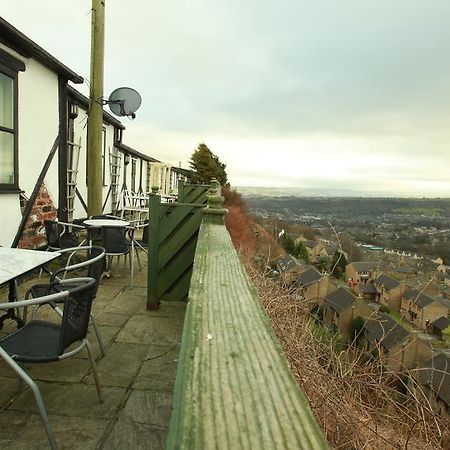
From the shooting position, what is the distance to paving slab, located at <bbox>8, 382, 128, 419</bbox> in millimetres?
2080

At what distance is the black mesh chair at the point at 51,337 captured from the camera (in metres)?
1.85

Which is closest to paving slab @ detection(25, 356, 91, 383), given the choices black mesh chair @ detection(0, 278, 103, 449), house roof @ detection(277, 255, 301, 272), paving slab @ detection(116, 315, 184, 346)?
black mesh chair @ detection(0, 278, 103, 449)

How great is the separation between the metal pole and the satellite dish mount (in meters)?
0.57

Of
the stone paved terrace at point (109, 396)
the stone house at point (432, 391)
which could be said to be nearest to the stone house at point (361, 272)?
the stone house at point (432, 391)

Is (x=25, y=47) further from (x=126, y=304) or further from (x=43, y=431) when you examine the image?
(x=43, y=431)

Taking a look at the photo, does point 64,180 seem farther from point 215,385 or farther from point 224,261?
point 215,385

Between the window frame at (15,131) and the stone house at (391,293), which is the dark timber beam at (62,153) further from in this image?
the stone house at (391,293)

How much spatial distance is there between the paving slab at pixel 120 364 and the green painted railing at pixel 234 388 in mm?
1707

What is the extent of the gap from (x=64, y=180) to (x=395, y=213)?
49.3 m

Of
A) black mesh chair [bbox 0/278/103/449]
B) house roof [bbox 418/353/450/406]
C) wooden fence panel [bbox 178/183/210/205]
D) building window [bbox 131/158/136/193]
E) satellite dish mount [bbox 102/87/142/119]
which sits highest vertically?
satellite dish mount [bbox 102/87/142/119]

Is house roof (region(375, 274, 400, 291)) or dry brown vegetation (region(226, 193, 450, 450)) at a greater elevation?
dry brown vegetation (region(226, 193, 450, 450))

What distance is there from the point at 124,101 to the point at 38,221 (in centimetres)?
233

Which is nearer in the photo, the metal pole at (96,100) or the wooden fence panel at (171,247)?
the wooden fence panel at (171,247)

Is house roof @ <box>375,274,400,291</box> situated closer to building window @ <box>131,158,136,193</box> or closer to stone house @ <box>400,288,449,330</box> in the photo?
stone house @ <box>400,288,449,330</box>
